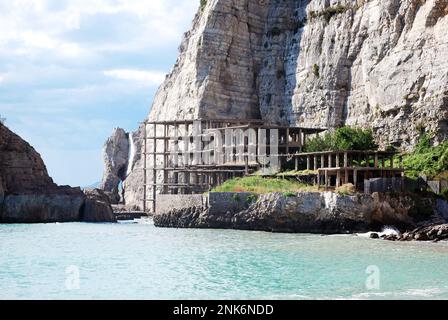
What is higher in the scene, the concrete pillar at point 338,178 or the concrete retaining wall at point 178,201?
the concrete pillar at point 338,178

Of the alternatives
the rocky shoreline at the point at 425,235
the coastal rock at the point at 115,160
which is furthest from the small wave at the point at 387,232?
the coastal rock at the point at 115,160

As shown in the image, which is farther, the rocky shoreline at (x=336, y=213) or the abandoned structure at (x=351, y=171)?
the abandoned structure at (x=351, y=171)

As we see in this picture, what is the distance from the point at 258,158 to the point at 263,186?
9.28 m

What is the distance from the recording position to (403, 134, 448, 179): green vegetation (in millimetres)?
53341

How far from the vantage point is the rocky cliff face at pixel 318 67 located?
6328 cm

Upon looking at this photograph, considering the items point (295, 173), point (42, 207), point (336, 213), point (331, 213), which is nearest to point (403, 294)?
point (336, 213)

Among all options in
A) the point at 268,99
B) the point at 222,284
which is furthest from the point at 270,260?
the point at 268,99

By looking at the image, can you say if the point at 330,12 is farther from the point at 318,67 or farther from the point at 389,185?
the point at 389,185

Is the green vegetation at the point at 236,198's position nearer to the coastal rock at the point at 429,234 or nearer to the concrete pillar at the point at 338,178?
the concrete pillar at the point at 338,178

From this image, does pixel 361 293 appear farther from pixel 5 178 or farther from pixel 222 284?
pixel 5 178

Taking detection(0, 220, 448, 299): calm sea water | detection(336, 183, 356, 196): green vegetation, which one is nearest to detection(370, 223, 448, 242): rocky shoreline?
detection(0, 220, 448, 299): calm sea water

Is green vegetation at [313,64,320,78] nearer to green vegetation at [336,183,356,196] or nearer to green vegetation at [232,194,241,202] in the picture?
green vegetation at [232,194,241,202]

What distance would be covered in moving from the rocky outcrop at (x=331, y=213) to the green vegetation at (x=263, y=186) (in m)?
1.57

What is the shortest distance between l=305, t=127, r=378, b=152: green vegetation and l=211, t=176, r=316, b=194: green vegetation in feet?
23.3
